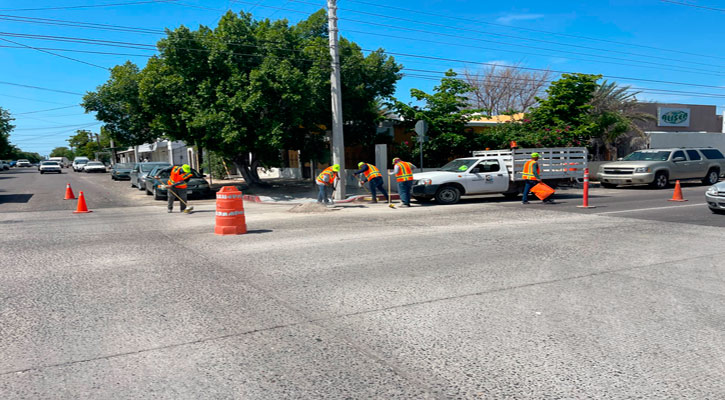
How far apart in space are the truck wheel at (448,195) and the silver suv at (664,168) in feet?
29.6

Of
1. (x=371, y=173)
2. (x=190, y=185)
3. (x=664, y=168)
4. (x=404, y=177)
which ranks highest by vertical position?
(x=371, y=173)

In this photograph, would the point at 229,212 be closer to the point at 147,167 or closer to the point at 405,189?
the point at 405,189

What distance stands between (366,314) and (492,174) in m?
12.3

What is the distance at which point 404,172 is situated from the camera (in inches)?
600

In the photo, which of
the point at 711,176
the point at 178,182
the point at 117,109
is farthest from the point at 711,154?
the point at 117,109

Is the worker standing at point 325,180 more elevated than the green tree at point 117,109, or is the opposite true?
the green tree at point 117,109

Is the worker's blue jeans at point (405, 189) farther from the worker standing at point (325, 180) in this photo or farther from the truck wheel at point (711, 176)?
the truck wheel at point (711, 176)

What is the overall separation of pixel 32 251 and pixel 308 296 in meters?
5.58

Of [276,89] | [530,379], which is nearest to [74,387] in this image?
[530,379]

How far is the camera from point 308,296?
5.73 metres

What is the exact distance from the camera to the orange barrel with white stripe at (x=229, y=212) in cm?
991

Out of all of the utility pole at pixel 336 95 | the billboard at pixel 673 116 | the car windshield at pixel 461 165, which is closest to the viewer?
the car windshield at pixel 461 165

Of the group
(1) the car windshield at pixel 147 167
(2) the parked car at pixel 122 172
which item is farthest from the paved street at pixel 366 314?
(2) the parked car at pixel 122 172

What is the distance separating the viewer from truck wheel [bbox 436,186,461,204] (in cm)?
1608
